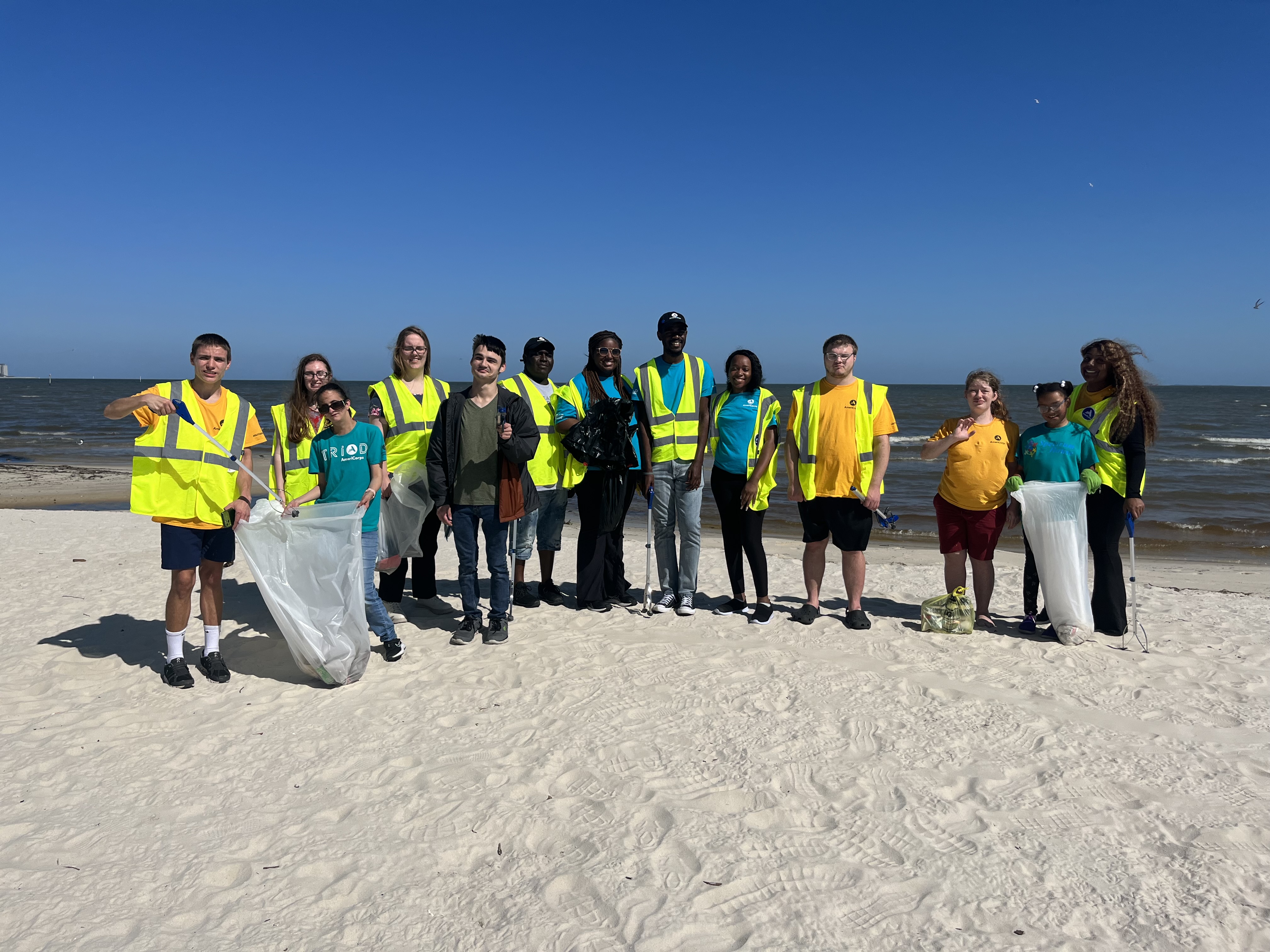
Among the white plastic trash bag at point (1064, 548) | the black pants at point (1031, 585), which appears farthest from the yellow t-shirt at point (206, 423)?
the black pants at point (1031, 585)

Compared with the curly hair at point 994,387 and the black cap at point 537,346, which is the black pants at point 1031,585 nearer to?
the curly hair at point 994,387

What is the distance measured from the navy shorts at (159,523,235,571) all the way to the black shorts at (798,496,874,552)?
3.57m

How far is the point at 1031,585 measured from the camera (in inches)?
220

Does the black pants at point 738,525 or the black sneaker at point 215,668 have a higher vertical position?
the black pants at point 738,525

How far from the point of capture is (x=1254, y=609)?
6199 mm

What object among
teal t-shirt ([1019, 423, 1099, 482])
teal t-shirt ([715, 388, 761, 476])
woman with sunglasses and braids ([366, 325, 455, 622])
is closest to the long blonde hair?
woman with sunglasses and braids ([366, 325, 455, 622])

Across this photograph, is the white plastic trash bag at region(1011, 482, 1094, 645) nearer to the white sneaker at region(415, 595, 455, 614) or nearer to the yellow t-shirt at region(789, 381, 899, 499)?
the yellow t-shirt at region(789, 381, 899, 499)

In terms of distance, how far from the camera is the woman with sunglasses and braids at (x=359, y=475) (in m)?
4.66

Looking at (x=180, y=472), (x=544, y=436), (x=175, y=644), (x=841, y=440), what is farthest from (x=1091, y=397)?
(x=175, y=644)

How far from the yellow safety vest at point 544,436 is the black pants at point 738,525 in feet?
3.79

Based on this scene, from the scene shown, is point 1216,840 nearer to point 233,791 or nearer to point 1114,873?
point 1114,873

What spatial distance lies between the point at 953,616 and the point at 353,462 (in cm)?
411

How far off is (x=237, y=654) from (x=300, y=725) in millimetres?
1379

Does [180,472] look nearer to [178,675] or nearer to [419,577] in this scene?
[178,675]
